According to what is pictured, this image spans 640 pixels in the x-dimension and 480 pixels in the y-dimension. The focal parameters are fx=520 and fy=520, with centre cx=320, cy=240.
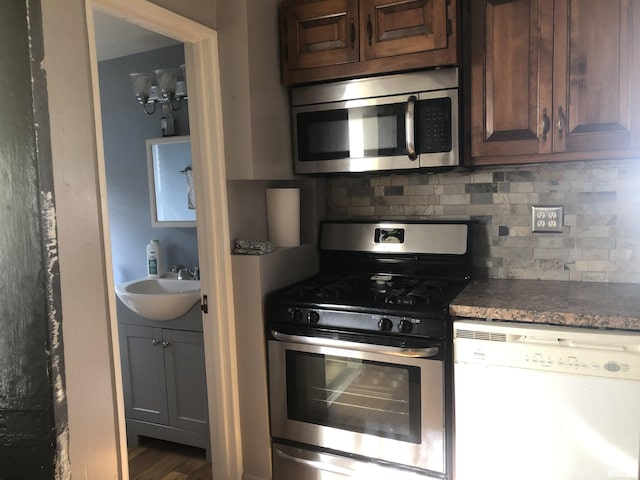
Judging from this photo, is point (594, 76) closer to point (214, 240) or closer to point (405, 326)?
point (405, 326)

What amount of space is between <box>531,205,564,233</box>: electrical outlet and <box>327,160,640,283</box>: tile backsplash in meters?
0.02

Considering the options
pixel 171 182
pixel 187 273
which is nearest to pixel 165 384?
pixel 187 273

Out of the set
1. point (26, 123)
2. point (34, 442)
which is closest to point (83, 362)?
point (34, 442)

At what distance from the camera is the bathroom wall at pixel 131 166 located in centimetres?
312

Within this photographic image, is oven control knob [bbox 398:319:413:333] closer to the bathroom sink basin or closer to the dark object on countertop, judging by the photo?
the dark object on countertop

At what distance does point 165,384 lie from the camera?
2.66 meters

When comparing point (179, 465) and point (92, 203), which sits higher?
point (92, 203)

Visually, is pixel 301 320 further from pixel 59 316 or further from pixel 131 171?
pixel 131 171

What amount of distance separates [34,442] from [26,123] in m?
0.72

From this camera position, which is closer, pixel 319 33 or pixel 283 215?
pixel 319 33

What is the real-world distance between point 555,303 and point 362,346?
71 centimetres

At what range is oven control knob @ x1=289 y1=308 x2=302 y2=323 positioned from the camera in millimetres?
A: 2100

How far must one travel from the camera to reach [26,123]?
1.16 m

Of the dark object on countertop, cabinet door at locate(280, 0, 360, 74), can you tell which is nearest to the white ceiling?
cabinet door at locate(280, 0, 360, 74)
